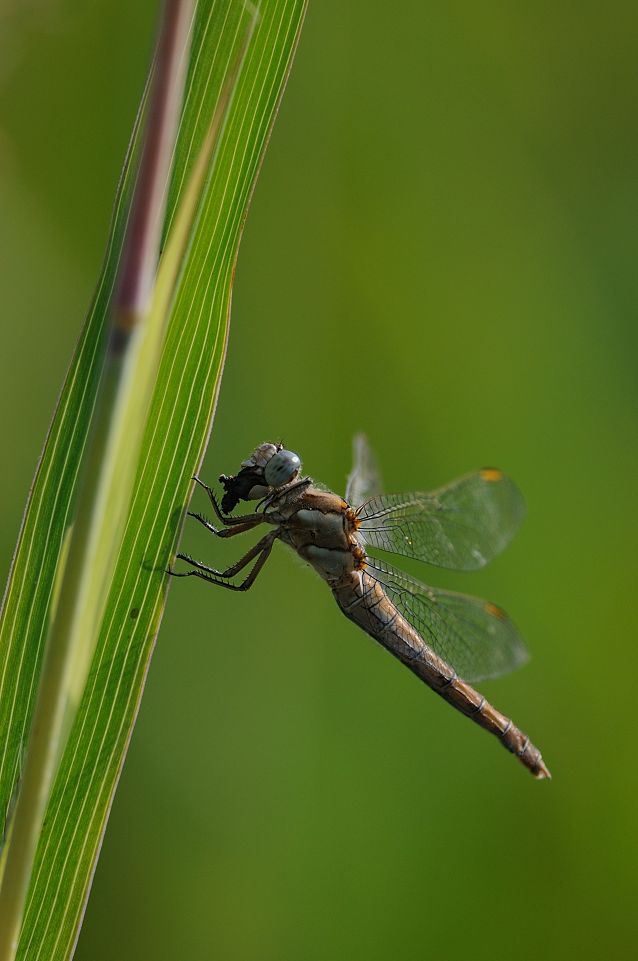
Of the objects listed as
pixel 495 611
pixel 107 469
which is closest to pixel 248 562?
pixel 495 611

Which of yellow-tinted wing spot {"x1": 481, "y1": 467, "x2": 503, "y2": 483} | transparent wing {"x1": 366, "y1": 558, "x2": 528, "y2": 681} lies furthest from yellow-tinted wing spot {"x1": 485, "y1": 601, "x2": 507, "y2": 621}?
yellow-tinted wing spot {"x1": 481, "y1": 467, "x2": 503, "y2": 483}

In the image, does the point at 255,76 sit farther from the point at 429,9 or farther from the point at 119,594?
the point at 429,9

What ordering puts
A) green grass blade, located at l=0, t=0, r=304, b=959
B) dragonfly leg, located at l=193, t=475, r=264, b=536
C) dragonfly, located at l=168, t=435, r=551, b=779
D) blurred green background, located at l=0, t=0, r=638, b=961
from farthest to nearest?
1. blurred green background, located at l=0, t=0, r=638, b=961
2. dragonfly, located at l=168, t=435, r=551, b=779
3. dragonfly leg, located at l=193, t=475, r=264, b=536
4. green grass blade, located at l=0, t=0, r=304, b=959

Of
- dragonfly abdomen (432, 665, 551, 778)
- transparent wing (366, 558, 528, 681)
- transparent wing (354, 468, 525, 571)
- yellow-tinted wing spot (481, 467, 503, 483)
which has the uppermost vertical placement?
yellow-tinted wing spot (481, 467, 503, 483)

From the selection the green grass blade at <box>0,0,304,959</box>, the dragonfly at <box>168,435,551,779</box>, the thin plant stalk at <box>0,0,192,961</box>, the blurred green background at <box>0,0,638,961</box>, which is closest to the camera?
the thin plant stalk at <box>0,0,192,961</box>

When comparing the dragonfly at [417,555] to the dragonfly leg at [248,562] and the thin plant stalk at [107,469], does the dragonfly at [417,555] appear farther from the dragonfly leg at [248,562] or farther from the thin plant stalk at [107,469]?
the thin plant stalk at [107,469]

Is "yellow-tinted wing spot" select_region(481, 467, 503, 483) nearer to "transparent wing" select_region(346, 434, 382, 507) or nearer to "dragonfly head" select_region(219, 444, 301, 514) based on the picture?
"transparent wing" select_region(346, 434, 382, 507)

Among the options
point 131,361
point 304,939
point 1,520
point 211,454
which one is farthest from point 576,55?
point 304,939
